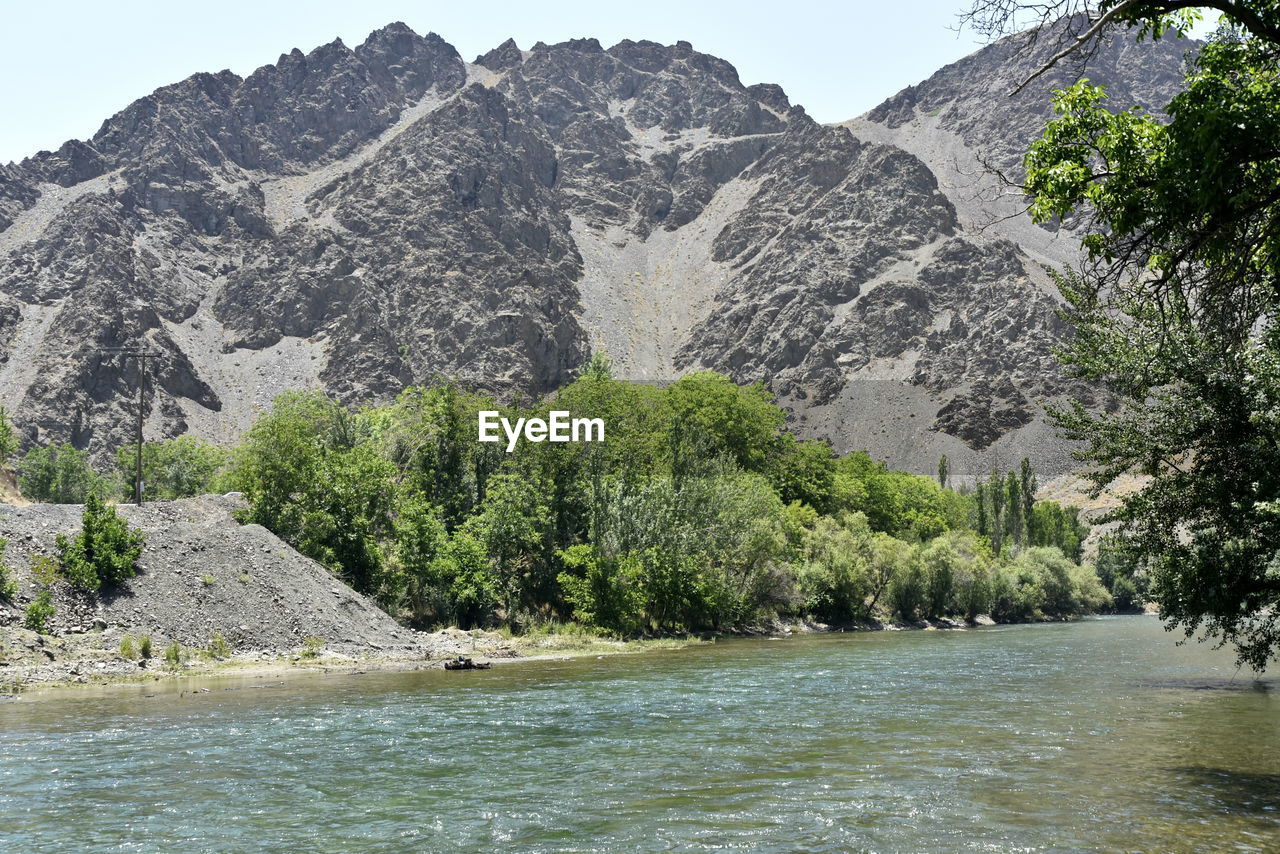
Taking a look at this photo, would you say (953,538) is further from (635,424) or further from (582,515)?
(582,515)

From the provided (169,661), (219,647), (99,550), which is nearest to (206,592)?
(219,647)

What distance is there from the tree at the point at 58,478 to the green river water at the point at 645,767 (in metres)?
134

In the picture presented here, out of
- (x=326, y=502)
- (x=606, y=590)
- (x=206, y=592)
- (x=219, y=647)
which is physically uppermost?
(x=326, y=502)

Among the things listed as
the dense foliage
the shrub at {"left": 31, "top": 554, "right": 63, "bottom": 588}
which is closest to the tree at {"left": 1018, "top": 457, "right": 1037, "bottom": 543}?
the dense foliage

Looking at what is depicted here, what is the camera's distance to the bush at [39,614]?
1319 inches

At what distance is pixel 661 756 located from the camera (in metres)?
19.7

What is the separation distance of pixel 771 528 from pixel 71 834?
188 feet

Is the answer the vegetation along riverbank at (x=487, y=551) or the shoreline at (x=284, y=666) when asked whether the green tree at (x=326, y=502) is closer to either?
the vegetation along riverbank at (x=487, y=551)

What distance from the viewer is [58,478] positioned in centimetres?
14725

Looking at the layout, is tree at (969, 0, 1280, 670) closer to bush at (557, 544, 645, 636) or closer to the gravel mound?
the gravel mound

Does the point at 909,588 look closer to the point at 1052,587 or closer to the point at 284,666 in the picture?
the point at 1052,587

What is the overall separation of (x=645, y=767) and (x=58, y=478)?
514ft

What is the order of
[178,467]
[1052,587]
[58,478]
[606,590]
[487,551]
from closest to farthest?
[487,551]
[606,590]
[1052,587]
[178,467]
[58,478]

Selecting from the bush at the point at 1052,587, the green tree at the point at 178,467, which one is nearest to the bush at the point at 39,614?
the bush at the point at 1052,587
